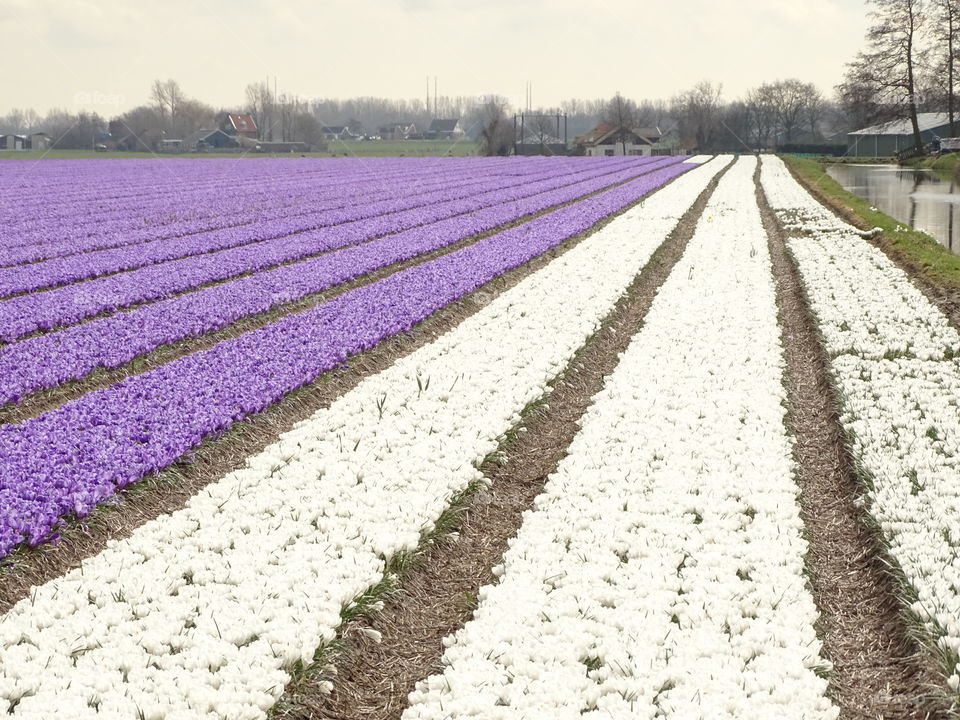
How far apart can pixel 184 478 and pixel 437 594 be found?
116 inches

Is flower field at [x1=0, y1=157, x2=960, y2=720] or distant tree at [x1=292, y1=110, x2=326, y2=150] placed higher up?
distant tree at [x1=292, y1=110, x2=326, y2=150]

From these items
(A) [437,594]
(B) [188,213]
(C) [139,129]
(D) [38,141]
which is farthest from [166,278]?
(D) [38,141]

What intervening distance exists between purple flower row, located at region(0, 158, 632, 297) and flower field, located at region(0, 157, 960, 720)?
24 centimetres

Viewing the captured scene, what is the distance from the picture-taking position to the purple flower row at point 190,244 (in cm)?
1862

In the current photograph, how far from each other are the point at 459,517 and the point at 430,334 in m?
6.89

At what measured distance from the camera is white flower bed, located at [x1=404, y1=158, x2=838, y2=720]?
16.7 feet

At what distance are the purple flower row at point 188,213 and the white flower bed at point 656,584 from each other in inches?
668

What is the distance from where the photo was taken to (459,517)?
25.0 feet

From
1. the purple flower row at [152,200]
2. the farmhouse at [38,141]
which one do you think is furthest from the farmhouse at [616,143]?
the farmhouse at [38,141]

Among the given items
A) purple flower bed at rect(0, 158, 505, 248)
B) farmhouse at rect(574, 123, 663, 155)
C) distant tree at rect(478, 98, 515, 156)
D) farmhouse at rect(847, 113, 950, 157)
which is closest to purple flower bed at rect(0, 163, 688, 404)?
purple flower bed at rect(0, 158, 505, 248)

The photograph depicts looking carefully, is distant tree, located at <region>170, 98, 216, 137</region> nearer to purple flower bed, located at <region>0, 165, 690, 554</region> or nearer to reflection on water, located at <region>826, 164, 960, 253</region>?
reflection on water, located at <region>826, 164, 960, 253</region>

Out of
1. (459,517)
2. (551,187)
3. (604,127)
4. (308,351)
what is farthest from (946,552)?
(604,127)

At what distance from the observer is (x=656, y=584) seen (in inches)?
246

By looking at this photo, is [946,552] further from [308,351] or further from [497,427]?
[308,351]
